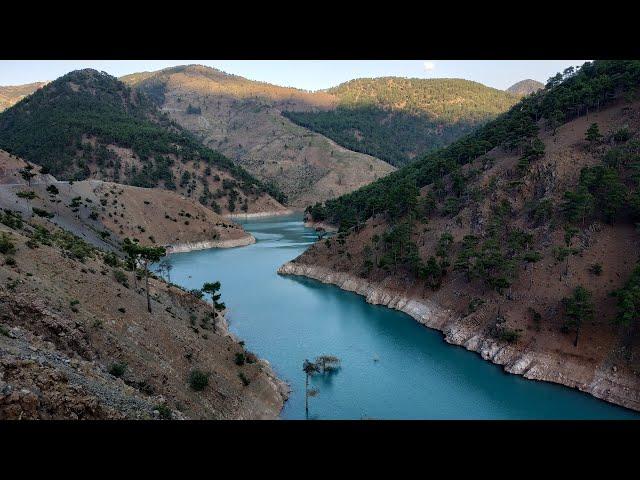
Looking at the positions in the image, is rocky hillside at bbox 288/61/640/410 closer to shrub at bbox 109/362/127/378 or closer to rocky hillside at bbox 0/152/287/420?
rocky hillside at bbox 0/152/287/420

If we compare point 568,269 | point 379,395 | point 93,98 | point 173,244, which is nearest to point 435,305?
point 568,269

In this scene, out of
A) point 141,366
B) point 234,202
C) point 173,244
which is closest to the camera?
point 141,366

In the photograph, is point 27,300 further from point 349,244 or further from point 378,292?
point 349,244

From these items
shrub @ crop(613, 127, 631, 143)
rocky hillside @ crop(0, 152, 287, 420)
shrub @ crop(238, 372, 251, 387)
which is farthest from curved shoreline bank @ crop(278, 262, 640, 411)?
shrub @ crop(613, 127, 631, 143)

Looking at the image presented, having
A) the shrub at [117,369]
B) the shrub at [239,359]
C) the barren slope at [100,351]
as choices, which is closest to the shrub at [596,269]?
the barren slope at [100,351]

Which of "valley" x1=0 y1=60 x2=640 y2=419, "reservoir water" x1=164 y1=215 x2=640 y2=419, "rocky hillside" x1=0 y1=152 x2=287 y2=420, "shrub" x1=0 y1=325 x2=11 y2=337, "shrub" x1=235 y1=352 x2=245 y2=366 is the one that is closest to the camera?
"rocky hillside" x1=0 y1=152 x2=287 y2=420

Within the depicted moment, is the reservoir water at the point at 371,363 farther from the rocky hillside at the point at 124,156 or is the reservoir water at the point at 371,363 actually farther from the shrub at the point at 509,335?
the rocky hillside at the point at 124,156
